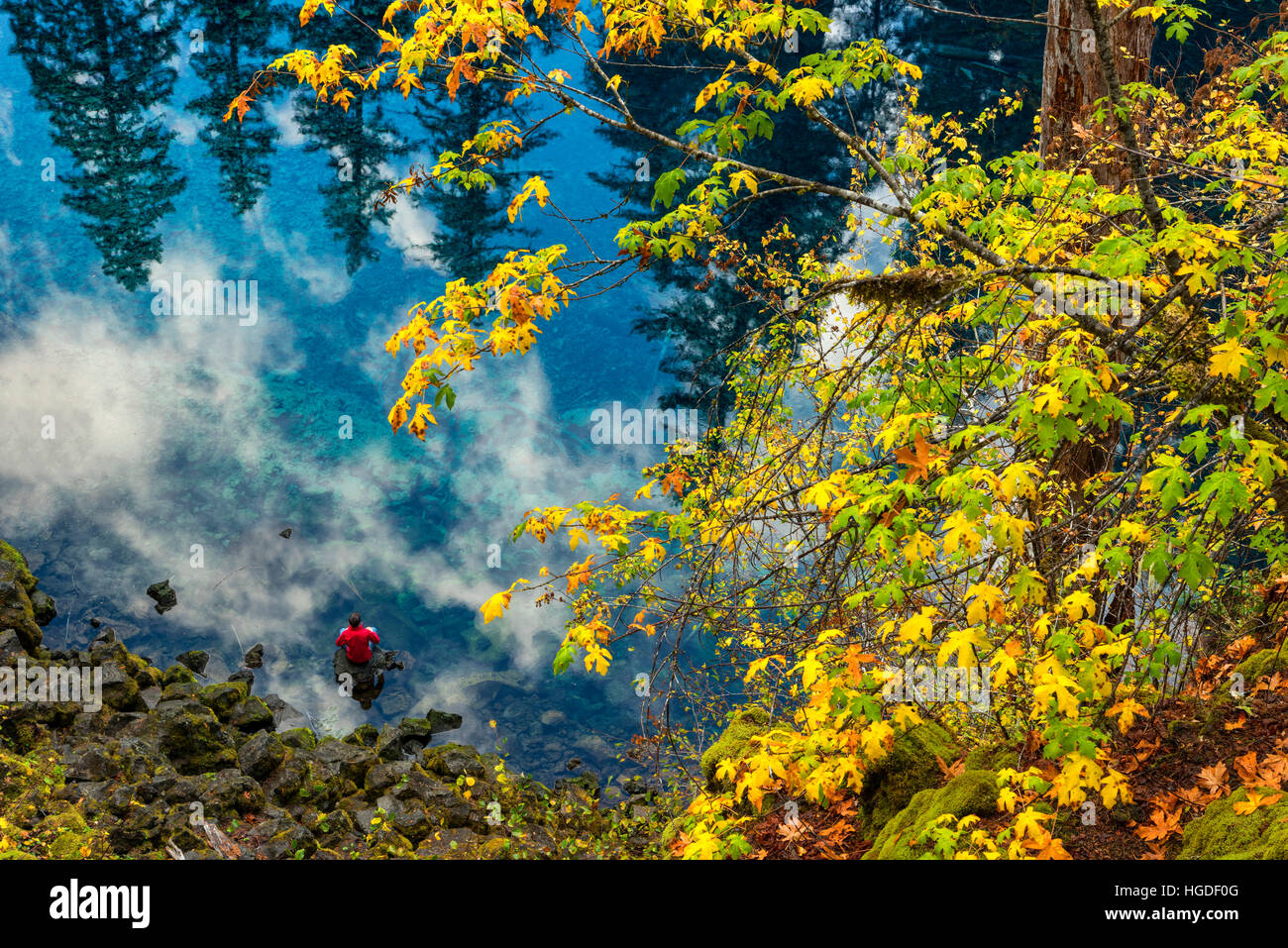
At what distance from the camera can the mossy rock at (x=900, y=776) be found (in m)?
4.97

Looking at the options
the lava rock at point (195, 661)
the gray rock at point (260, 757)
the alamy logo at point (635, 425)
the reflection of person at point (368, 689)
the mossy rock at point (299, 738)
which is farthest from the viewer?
the alamy logo at point (635, 425)

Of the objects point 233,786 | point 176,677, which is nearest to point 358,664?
point 176,677

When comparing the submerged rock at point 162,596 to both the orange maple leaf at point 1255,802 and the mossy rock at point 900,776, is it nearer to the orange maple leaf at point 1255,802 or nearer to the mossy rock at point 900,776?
the mossy rock at point 900,776

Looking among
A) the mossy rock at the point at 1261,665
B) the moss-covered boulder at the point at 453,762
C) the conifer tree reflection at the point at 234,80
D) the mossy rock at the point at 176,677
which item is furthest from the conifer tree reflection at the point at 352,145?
the mossy rock at the point at 1261,665

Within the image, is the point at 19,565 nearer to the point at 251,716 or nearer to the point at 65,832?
the point at 251,716

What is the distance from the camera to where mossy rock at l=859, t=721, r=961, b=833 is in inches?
196

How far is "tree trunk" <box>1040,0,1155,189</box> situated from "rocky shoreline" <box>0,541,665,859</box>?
286 inches

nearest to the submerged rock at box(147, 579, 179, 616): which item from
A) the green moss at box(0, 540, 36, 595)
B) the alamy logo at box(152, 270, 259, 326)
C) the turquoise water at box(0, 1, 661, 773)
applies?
the turquoise water at box(0, 1, 661, 773)

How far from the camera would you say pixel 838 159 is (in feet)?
73.4

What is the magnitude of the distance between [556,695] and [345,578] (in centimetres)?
424

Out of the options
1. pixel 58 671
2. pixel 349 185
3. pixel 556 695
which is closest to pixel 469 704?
pixel 556 695

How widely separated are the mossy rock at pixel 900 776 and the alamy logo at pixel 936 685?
0.60m
